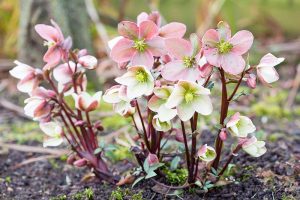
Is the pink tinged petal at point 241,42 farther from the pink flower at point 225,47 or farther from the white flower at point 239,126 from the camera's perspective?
the white flower at point 239,126

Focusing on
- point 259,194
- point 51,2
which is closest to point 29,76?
point 259,194

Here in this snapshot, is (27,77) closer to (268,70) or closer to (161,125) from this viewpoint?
(161,125)

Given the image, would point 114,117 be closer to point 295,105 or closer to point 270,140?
point 270,140

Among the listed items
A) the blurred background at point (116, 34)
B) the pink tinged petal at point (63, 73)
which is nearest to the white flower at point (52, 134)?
the pink tinged petal at point (63, 73)

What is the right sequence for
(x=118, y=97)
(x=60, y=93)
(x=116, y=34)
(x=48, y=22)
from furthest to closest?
(x=116, y=34), (x=48, y=22), (x=60, y=93), (x=118, y=97)

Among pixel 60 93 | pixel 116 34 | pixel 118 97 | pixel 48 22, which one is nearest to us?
pixel 118 97

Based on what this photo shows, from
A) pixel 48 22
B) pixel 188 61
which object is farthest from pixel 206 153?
pixel 48 22

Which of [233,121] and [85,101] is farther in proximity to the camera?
[85,101]
